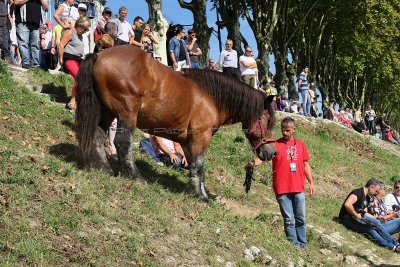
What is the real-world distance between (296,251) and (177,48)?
788 cm

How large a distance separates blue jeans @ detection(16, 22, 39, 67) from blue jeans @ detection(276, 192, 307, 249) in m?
7.62

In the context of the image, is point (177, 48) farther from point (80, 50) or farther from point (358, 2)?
point (358, 2)

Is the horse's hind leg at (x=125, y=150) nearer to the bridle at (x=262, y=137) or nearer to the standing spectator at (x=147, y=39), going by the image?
the bridle at (x=262, y=137)

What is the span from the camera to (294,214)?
24.0 feet

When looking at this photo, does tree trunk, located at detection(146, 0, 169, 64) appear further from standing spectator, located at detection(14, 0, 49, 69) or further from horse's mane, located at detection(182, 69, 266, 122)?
horse's mane, located at detection(182, 69, 266, 122)

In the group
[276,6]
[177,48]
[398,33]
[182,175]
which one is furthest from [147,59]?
[398,33]

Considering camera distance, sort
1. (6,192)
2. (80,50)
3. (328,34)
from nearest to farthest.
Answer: (6,192) < (80,50) < (328,34)

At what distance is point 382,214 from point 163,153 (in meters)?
5.07

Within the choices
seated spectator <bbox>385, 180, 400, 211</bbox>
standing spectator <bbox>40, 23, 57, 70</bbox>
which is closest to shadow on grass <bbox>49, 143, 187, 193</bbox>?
seated spectator <bbox>385, 180, 400, 211</bbox>

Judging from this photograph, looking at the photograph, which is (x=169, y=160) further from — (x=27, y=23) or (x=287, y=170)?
(x=27, y=23)

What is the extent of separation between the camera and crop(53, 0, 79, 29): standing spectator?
37.4ft

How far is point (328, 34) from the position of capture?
110ft

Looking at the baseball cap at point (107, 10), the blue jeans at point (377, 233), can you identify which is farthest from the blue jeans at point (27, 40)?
the blue jeans at point (377, 233)

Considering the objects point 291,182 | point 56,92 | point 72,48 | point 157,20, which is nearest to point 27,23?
point 56,92
